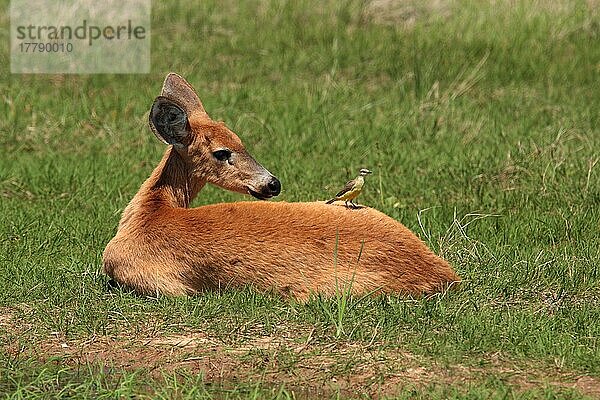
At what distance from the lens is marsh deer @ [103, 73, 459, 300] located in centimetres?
610

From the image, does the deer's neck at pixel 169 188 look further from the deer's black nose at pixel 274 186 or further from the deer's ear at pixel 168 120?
the deer's black nose at pixel 274 186

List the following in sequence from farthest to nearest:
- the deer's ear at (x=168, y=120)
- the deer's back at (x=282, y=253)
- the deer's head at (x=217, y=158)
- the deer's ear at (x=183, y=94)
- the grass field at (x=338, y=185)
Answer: the deer's ear at (x=183, y=94) < the deer's head at (x=217, y=158) < the deer's ear at (x=168, y=120) < the deer's back at (x=282, y=253) < the grass field at (x=338, y=185)

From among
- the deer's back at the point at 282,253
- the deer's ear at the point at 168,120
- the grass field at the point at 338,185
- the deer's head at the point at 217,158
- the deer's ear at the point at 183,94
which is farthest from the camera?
the deer's ear at the point at 183,94

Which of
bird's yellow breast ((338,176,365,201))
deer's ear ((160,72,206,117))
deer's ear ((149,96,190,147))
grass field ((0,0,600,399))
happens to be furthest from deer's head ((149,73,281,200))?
grass field ((0,0,600,399))

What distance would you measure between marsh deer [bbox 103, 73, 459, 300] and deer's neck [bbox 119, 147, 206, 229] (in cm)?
1

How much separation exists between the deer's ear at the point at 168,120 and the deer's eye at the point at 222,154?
0.67 feet

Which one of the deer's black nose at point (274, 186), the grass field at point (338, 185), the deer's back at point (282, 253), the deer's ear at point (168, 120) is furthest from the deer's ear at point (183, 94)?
the grass field at point (338, 185)

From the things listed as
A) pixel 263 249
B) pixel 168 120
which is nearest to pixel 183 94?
pixel 168 120

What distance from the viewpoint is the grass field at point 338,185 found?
5.41m

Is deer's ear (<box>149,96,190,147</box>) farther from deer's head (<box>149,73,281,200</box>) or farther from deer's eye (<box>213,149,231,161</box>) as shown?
deer's eye (<box>213,149,231,161</box>)

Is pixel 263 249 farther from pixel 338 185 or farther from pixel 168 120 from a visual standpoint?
pixel 338 185

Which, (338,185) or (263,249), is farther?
(338,185)

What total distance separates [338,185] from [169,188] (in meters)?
2.54

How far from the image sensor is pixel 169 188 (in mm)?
6836
